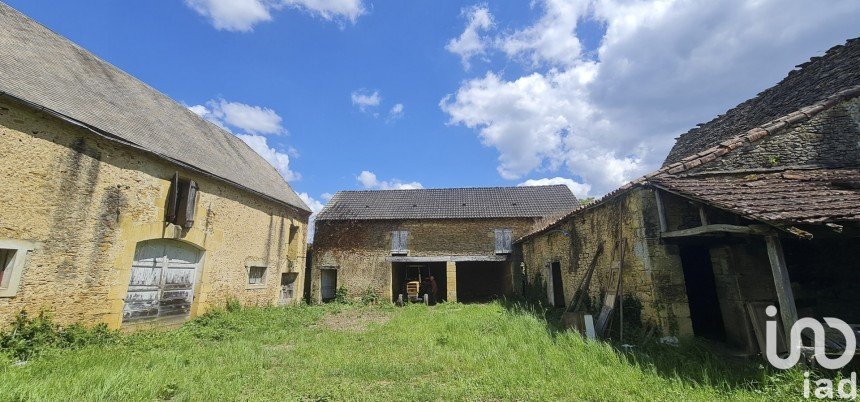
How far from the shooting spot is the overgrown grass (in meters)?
4.22

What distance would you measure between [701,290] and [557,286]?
4.48 meters

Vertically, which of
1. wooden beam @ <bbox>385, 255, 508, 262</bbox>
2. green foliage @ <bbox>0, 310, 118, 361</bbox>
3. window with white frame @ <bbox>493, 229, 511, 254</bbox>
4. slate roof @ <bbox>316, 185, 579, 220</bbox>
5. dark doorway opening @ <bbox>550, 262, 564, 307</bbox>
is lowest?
green foliage @ <bbox>0, 310, 118, 361</bbox>

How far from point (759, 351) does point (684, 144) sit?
26.4 feet

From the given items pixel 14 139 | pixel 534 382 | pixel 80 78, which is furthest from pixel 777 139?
pixel 80 78

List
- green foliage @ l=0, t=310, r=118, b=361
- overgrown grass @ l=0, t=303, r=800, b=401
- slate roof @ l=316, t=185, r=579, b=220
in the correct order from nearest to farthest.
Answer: overgrown grass @ l=0, t=303, r=800, b=401, green foliage @ l=0, t=310, r=118, b=361, slate roof @ l=316, t=185, r=579, b=220

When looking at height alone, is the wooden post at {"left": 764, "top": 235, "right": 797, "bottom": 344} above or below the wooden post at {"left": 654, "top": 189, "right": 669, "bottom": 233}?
below

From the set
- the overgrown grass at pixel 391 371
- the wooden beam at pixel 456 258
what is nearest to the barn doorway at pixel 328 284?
the wooden beam at pixel 456 258

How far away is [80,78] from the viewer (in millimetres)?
9148

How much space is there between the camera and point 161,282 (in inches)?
363

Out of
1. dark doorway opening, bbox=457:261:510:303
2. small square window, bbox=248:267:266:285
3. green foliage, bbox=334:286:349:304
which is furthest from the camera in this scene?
dark doorway opening, bbox=457:261:510:303

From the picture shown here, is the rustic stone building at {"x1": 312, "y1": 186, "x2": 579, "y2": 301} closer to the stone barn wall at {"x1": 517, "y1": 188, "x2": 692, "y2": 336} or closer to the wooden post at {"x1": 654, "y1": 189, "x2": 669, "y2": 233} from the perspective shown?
the stone barn wall at {"x1": 517, "y1": 188, "x2": 692, "y2": 336}

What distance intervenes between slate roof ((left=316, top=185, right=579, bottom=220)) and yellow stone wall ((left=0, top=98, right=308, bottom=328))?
9.51 metres

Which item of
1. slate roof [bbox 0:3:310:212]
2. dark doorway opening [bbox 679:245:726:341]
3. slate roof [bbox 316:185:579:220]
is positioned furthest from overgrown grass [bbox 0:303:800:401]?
slate roof [bbox 316:185:579:220]

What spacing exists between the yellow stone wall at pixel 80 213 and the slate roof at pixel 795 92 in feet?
46.4
